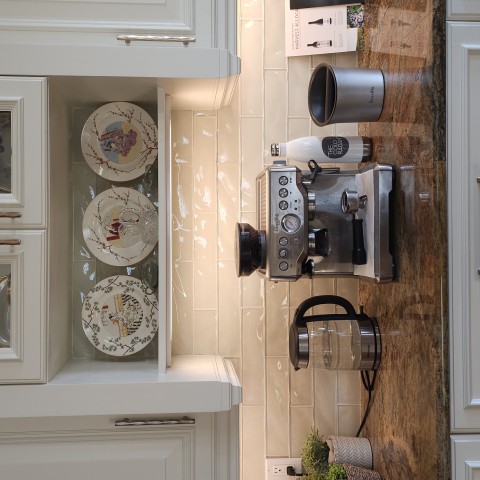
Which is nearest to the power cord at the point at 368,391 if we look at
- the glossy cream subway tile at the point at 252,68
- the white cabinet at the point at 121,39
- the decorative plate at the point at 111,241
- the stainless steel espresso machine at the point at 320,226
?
the stainless steel espresso machine at the point at 320,226

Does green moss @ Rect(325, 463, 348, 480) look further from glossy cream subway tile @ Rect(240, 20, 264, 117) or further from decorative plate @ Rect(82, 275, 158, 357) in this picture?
glossy cream subway tile @ Rect(240, 20, 264, 117)

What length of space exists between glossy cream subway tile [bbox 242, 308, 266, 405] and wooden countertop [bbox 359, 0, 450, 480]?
0.38 m

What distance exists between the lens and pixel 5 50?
61.6 inches

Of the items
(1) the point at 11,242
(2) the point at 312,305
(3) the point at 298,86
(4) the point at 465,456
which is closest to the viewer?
(4) the point at 465,456

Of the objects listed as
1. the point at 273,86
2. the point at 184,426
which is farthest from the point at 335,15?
the point at 184,426

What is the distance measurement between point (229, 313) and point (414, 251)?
70cm

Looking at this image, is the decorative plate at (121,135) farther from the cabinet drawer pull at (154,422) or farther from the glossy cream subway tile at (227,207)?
the cabinet drawer pull at (154,422)

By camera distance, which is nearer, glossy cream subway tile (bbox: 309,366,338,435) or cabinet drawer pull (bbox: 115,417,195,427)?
cabinet drawer pull (bbox: 115,417,195,427)

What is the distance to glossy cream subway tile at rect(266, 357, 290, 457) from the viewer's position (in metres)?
2.06

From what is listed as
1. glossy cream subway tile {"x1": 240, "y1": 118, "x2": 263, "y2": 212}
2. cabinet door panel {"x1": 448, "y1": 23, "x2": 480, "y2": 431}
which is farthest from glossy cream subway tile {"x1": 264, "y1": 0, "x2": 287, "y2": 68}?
cabinet door panel {"x1": 448, "y1": 23, "x2": 480, "y2": 431}

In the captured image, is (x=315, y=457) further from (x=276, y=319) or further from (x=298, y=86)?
(x=298, y=86)

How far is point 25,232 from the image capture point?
1.59 metres

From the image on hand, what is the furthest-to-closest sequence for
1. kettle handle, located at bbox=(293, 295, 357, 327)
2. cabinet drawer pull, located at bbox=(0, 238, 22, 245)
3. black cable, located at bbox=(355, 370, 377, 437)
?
black cable, located at bbox=(355, 370, 377, 437), kettle handle, located at bbox=(293, 295, 357, 327), cabinet drawer pull, located at bbox=(0, 238, 22, 245)

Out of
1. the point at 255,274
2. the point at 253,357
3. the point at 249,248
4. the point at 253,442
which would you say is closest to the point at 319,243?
the point at 249,248
